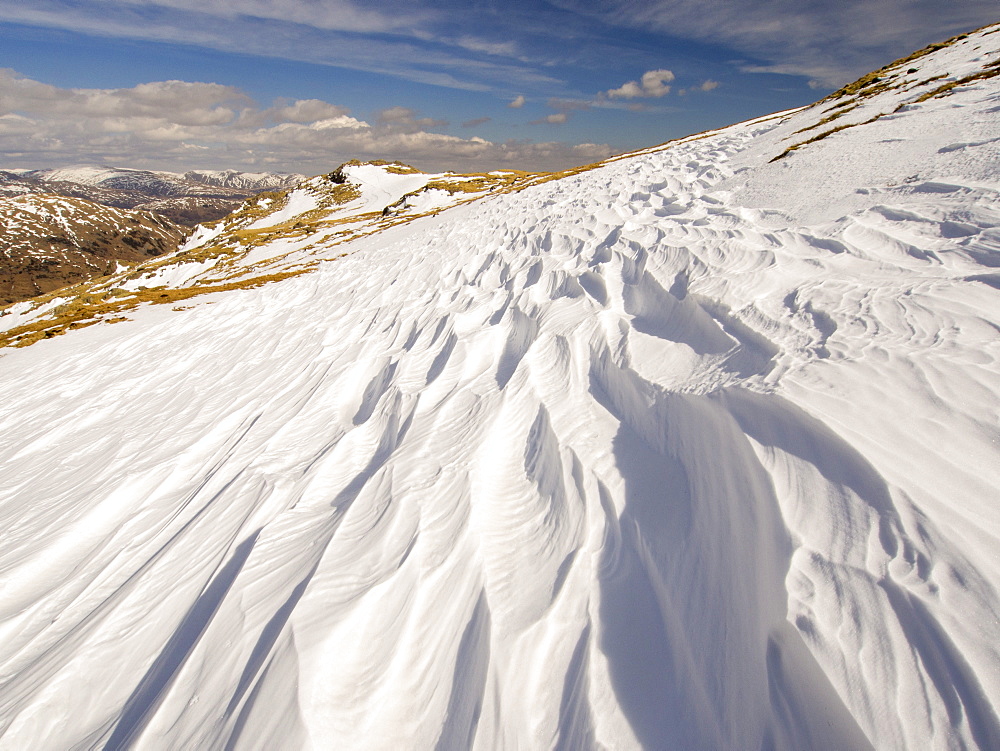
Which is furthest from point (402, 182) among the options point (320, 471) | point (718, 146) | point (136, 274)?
point (320, 471)

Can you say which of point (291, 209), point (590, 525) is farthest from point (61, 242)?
point (590, 525)

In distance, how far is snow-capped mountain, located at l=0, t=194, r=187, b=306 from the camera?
134 m

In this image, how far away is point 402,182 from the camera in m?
70.6

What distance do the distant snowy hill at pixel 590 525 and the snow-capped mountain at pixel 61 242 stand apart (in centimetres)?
17332

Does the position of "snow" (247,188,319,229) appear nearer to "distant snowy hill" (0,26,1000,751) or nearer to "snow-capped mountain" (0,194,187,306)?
"distant snowy hill" (0,26,1000,751)

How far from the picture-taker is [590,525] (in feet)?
6.54

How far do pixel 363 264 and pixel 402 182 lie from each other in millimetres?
67187

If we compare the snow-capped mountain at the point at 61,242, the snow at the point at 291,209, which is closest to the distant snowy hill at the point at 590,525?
the snow at the point at 291,209

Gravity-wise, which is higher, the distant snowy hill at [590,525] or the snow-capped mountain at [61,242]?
the distant snowy hill at [590,525]

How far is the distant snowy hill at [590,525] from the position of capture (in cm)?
130

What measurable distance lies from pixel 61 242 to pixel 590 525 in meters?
229

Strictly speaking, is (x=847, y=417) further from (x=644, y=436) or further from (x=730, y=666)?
(x=730, y=666)

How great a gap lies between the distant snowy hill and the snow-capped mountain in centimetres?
17332

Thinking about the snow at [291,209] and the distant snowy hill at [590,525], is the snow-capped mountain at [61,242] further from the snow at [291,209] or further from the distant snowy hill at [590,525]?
the distant snowy hill at [590,525]
